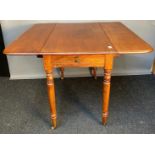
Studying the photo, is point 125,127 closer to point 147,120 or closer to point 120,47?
point 147,120

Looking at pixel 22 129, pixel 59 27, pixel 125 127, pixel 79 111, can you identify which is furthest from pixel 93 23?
pixel 22 129

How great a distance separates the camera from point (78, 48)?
45.7 inches

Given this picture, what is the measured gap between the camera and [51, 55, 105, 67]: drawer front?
117 cm

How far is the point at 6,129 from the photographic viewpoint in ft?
4.87

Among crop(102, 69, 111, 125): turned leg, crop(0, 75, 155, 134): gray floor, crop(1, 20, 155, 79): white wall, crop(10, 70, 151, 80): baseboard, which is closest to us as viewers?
crop(102, 69, 111, 125): turned leg

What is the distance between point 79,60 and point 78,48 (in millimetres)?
81

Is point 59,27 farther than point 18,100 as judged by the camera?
No

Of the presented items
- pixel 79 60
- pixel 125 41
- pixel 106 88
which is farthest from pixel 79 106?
pixel 125 41

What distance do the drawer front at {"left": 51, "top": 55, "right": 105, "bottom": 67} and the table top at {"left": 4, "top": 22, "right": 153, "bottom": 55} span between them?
5 cm

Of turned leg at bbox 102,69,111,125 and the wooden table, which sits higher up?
the wooden table

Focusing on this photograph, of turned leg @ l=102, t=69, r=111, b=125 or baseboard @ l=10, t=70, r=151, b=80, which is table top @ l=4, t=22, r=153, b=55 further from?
baseboard @ l=10, t=70, r=151, b=80

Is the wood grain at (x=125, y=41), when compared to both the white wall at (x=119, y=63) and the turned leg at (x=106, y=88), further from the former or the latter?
the white wall at (x=119, y=63)

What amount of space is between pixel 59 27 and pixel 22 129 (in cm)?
102

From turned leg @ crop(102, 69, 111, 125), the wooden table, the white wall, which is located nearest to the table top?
the wooden table
